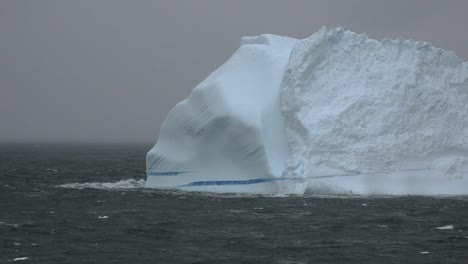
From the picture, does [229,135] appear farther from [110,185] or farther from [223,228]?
[223,228]

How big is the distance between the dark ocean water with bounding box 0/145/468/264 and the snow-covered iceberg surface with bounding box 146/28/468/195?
102cm

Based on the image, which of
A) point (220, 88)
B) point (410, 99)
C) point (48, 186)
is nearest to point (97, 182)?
point (48, 186)

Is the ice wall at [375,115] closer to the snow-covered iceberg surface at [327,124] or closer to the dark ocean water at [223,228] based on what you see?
the snow-covered iceberg surface at [327,124]

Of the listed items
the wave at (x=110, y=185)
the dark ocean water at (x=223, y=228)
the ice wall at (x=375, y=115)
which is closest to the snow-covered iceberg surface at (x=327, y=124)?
the ice wall at (x=375, y=115)

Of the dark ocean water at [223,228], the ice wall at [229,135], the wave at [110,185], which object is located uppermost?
the ice wall at [229,135]

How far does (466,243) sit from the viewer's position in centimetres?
1730

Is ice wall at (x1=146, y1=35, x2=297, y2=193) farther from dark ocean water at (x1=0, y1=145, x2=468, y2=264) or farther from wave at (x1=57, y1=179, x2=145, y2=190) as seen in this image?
wave at (x1=57, y1=179, x2=145, y2=190)

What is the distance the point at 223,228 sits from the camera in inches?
750

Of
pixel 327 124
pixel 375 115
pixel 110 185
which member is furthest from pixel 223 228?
pixel 110 185

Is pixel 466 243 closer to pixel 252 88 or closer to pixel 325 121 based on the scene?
pixel 325 121

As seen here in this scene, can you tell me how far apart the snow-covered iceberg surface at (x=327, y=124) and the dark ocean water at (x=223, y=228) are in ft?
3.35

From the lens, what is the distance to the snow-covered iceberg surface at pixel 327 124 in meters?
25.7

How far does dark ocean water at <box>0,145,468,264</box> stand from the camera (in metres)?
15.6

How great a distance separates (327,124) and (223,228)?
26.9 ft
